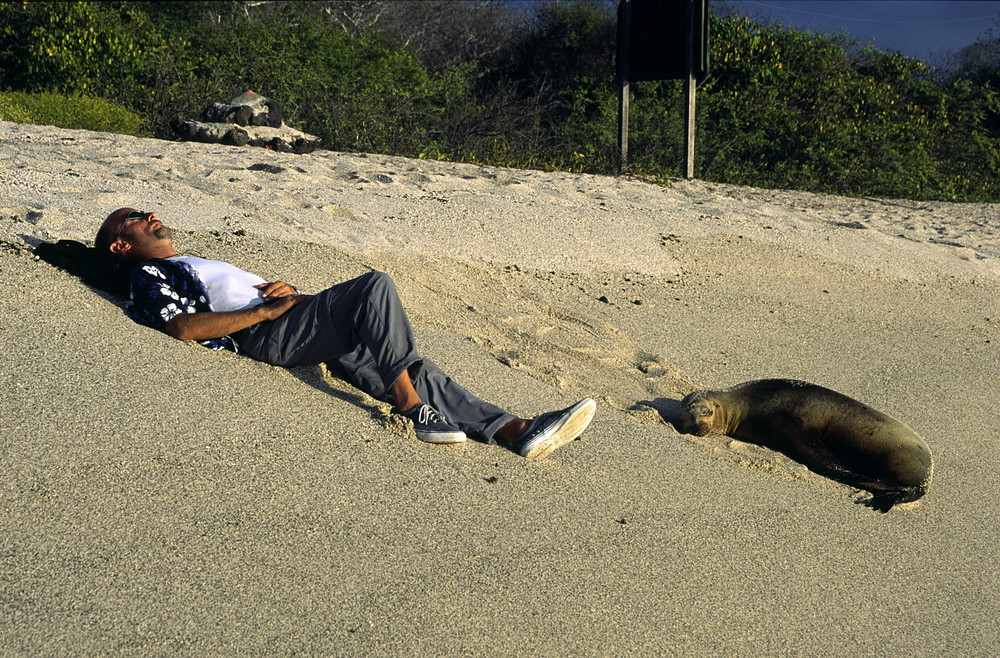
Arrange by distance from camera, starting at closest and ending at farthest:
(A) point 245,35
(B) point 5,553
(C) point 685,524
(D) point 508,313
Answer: (B) point 5,553, (C) point 685,524, (D) point 508,313, (A) point 245,35

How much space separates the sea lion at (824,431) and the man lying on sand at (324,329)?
109 centimetres

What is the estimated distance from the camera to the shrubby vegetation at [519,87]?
11328mm

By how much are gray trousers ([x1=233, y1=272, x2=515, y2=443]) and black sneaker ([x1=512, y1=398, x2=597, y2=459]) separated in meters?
0.13

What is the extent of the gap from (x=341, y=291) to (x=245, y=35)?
1053 centimetres

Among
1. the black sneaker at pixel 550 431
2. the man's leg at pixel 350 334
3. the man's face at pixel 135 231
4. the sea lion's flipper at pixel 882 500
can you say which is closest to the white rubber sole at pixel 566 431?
the black sneaker at pixel 550 431

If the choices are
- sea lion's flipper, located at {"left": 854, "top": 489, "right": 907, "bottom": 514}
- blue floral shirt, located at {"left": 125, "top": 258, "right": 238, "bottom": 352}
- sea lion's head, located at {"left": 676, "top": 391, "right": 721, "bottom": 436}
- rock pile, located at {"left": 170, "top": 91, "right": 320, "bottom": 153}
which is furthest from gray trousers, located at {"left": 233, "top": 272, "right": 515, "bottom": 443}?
rock pile, located at {"left": 170, "top": 91, "right": 320, "bottom": 153}

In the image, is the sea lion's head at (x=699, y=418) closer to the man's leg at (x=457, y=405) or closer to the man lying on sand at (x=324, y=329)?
the man lying on sand at (x=324, y=329)

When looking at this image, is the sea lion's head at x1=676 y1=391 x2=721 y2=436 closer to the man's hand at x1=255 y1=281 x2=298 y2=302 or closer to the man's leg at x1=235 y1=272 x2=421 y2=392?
the man's leg at x1=235 y1=272 x2=421 y2=392

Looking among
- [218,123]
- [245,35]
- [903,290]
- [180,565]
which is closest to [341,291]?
[180,565]

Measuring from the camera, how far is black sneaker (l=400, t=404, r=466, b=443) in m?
4.00

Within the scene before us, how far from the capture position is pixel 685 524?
3.88 meters

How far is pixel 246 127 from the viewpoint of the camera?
33.9 feet

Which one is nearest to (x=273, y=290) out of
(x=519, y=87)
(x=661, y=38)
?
(x=661, y=38)

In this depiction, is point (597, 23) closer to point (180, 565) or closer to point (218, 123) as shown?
point (218, 123)
